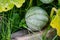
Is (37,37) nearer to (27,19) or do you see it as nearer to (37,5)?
(27,19)

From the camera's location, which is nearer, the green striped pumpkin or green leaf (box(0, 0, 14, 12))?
green leaf (box(0, 0, 14, 12))

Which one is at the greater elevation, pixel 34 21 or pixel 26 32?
pixel 34 21

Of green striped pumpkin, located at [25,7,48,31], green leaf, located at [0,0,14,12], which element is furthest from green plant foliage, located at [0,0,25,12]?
green striped pumpkin, located at [25,7,48,31]

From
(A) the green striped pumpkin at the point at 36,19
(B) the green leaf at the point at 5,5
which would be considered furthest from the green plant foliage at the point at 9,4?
(A) the green striped pumpkin at the point at 36,19

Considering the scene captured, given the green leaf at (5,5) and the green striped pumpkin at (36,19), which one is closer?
the green leaf at (5,5)

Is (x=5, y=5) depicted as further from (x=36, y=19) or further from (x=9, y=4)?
(x=36, y=19)

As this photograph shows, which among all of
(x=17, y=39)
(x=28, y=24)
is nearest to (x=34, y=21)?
(x=28, y=24)

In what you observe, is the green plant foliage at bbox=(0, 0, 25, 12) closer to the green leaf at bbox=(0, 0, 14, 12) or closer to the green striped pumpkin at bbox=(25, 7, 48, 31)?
the green leaf at bbox=(0, 0, 14, 12)

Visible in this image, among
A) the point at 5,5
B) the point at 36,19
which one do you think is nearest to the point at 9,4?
the point at 5,5

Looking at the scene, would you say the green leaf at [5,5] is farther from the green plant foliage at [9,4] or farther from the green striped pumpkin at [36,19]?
the green striped pumpkin at [36,19]

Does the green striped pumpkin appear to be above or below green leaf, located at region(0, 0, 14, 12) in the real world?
below

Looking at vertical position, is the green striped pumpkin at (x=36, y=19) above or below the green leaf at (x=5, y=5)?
below
